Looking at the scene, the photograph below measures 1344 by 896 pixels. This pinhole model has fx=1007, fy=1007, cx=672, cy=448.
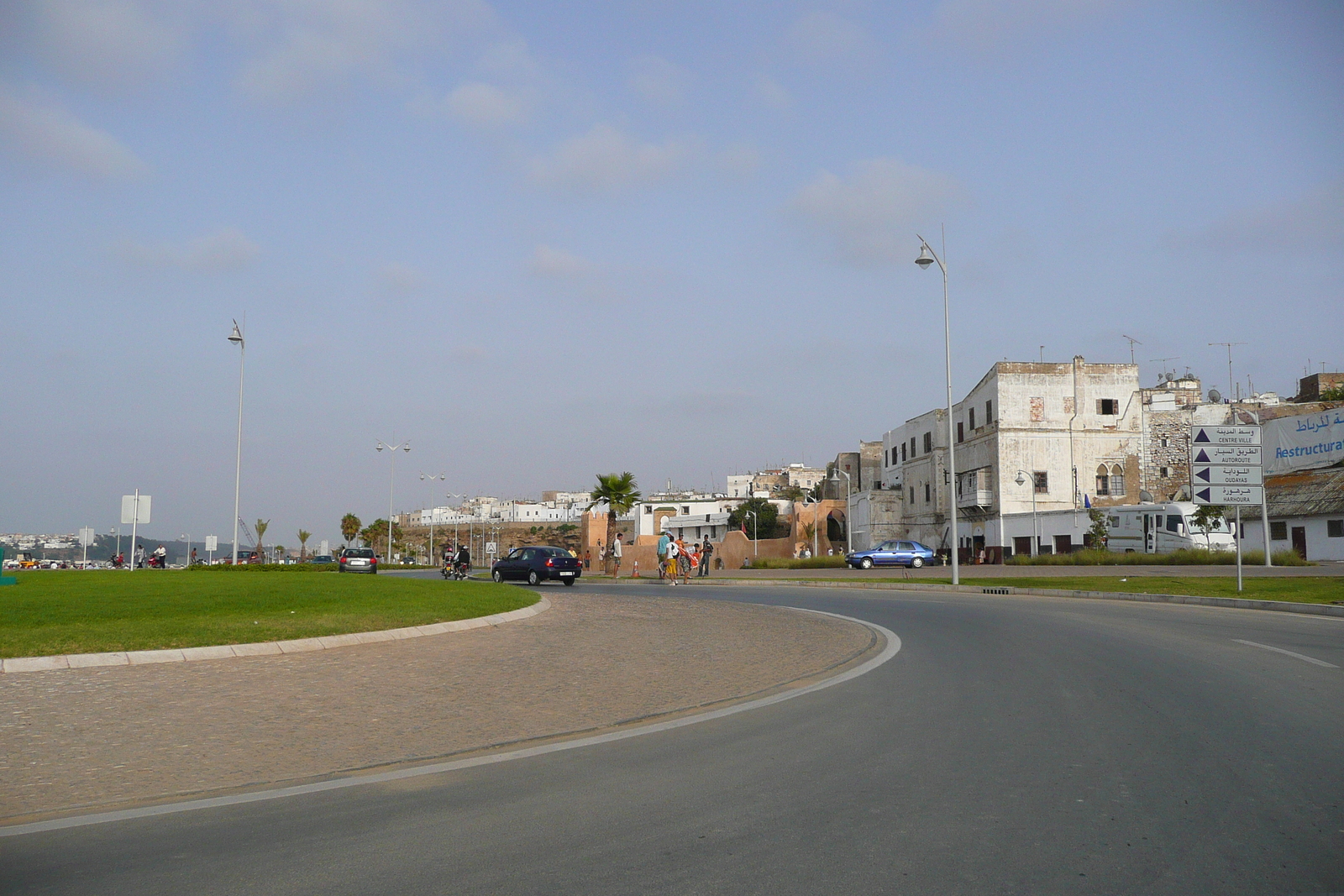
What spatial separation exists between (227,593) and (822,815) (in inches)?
631

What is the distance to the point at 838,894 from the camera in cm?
428

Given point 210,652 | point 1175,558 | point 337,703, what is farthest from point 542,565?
point 337,703

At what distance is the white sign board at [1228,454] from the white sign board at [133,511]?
37.8m

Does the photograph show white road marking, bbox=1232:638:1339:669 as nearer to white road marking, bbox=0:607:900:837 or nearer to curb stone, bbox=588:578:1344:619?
white road marking, bbox=0:607:900:837

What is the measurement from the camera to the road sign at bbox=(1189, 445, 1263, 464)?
24.4 m

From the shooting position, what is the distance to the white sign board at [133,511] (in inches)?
1598

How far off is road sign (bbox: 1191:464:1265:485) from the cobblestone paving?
540 inches

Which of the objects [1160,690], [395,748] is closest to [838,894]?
[395,748]

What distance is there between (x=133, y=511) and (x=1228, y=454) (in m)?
38.9

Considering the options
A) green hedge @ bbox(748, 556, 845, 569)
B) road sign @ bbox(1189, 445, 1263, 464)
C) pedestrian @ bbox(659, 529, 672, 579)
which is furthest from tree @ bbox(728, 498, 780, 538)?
road sign @ bbox(1189, 445, 1263, 464)

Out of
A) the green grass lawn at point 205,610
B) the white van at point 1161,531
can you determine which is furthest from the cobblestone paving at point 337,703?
the white van at point 1161,531

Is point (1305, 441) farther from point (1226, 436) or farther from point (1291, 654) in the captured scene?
point (1291, 654)

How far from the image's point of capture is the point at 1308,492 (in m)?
48.0

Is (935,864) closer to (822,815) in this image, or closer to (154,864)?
(822,815)
